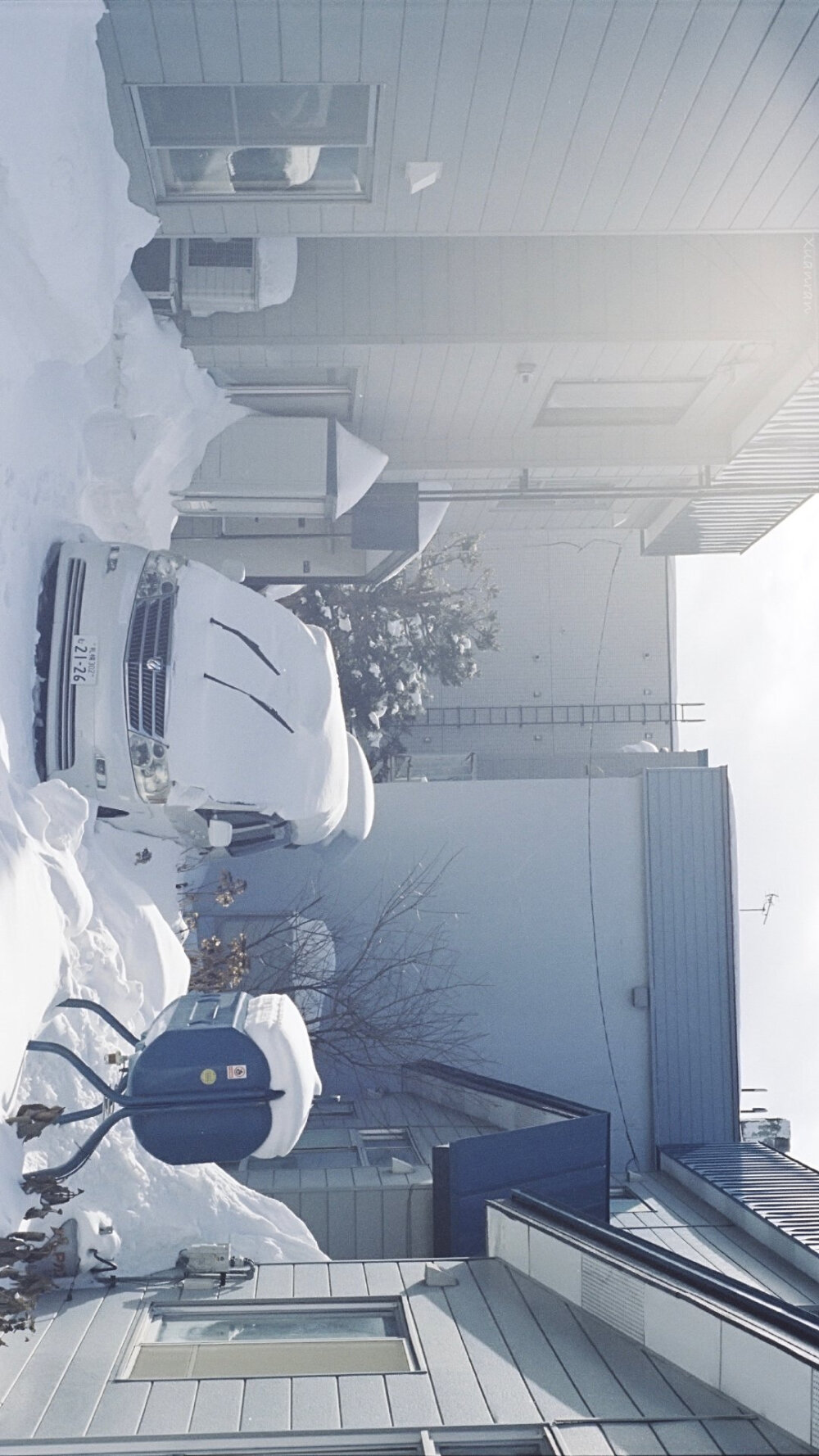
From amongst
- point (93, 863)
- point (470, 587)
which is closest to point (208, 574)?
point (93, 863)

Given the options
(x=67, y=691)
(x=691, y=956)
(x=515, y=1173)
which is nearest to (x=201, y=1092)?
(x=67, y=691)

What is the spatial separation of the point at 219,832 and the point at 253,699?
1045mm

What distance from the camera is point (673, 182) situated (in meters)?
7.75

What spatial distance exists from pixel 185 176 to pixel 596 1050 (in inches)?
376

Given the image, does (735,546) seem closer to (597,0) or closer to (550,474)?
(550,474)

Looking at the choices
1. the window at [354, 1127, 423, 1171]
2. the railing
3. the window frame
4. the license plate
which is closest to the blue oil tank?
the license plate

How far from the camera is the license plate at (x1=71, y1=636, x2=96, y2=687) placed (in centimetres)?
757

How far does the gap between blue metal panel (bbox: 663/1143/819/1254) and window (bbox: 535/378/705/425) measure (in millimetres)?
7451

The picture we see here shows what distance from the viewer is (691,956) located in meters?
12.8

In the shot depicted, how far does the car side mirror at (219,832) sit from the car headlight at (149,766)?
1.66ft

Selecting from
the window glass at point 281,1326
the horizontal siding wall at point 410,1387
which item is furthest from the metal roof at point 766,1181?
the window glass at point 281,1326

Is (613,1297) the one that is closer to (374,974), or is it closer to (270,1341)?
(270,1341)

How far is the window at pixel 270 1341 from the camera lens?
20.3ft

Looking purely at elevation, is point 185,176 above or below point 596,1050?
above
